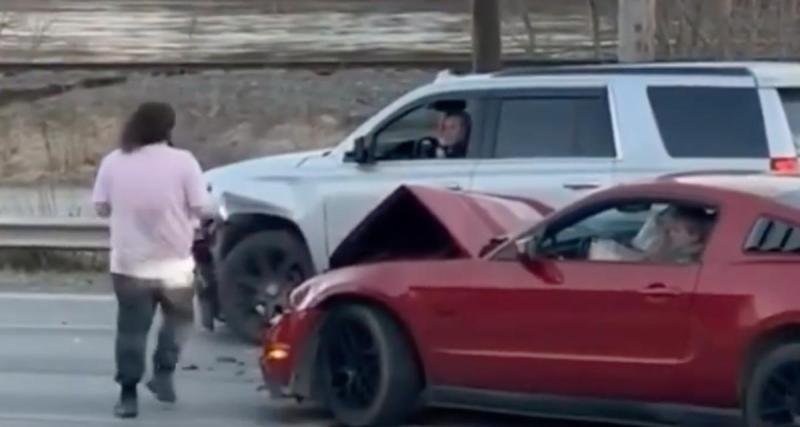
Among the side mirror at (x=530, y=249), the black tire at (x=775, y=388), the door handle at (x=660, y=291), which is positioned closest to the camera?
the black tire at (x=775, y=388)

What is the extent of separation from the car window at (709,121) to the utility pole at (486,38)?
9.80m

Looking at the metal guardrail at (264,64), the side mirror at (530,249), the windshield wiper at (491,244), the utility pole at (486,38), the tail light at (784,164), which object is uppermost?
the side mirror at (530,249)

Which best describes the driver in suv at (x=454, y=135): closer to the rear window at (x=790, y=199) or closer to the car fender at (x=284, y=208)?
the car fender at (x=284, y=208)

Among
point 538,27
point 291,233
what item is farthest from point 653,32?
point 538,27

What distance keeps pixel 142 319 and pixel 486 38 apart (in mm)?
12772

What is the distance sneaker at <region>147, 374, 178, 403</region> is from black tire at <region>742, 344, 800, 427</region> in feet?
11.6

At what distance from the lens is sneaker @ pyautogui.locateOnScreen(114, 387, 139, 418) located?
12070 mm

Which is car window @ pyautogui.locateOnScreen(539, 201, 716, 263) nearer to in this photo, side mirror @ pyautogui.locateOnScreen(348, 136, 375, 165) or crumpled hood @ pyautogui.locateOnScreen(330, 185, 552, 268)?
crumpled hood @ pyautogui.locateOnScreen(330, 185, 552, 268)

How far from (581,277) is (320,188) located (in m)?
4.10

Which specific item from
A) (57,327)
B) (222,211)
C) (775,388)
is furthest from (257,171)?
(775,388)

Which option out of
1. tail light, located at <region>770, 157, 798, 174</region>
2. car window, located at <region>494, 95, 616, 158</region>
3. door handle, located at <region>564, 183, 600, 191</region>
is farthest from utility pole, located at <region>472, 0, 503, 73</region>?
tail light, located at <region>770, 157, 798, 174</region>

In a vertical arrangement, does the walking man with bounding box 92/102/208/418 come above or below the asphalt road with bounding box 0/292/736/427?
above

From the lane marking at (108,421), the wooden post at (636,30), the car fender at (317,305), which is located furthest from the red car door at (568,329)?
the wooden post at (636,30)

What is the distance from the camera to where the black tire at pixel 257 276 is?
48.8 ft
